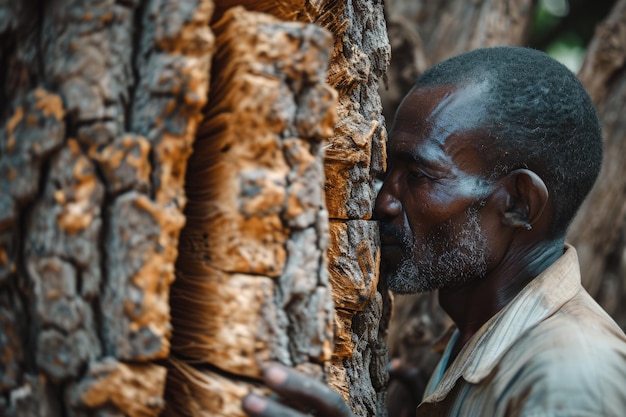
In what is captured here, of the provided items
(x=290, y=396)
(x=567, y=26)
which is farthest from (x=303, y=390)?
(x=567, y=26)

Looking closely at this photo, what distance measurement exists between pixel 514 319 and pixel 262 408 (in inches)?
37.3

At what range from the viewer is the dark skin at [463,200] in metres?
2.03

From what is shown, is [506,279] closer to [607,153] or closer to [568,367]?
[568,367]

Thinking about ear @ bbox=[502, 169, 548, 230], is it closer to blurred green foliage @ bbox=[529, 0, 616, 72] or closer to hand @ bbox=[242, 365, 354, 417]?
hand @ bbox=[242, 365, 354, 417]

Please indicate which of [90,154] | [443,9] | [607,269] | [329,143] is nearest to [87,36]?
[90,154]

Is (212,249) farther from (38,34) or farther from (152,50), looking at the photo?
(38,34)

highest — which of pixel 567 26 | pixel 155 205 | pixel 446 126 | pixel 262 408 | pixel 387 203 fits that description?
pixel 567 26

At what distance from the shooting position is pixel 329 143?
189cm

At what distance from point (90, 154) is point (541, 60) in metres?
1.58

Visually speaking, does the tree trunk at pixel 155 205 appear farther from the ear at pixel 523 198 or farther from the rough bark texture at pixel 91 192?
the ear at pixel 523 198

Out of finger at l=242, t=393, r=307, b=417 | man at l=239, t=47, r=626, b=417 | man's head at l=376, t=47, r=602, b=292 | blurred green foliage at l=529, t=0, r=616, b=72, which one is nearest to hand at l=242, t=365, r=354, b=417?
finger at l=242, t=393, r=307, b=417

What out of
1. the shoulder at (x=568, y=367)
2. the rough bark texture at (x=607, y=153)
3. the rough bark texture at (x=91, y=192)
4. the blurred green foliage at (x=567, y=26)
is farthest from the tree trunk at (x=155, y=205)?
the blurred green foliage at (x=567, y=26)

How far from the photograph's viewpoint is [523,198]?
2018mm

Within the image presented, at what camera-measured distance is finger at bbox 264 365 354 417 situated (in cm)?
132
